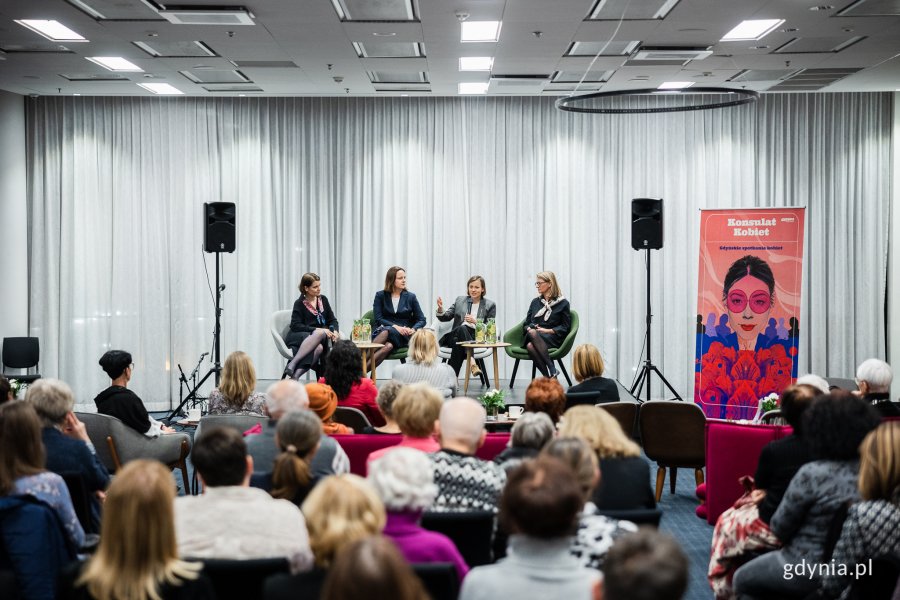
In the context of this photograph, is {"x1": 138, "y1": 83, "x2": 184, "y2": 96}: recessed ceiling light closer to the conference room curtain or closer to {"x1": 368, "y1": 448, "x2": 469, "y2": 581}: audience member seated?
the conference room curtain

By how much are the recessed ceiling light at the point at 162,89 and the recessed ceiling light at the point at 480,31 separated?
398cm

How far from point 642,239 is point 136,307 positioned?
20.3ft

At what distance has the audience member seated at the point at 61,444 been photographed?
4.49 metres

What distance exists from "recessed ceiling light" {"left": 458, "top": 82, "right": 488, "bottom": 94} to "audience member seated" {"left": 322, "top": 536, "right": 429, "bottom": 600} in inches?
359

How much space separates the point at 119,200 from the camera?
38.5 ft

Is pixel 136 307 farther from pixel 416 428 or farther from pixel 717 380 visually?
pixel 416 428

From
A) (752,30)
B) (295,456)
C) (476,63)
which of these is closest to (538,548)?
(295,456)

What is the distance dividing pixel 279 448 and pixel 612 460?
1.34 metres

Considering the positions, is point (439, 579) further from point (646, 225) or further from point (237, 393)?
point (646, 225)

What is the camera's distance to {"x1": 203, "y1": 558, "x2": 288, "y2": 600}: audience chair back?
2.79 m

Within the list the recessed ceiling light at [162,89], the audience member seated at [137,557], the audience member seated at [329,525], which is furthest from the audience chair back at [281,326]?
the audience member seated at [329,525]

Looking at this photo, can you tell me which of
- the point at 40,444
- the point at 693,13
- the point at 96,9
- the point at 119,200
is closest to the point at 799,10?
the point at 693,13

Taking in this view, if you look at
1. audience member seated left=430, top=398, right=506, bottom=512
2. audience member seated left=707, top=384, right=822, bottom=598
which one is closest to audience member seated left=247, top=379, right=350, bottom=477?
audience member seated left=430, top=398, right=506, bottom=512

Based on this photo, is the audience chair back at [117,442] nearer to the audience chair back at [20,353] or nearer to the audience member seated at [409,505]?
the audience member seated at [409,505]
